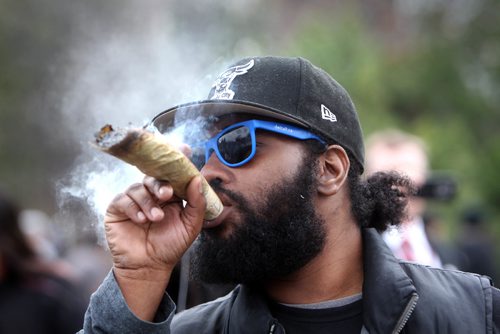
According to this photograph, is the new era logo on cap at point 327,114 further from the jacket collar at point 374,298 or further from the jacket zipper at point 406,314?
the jacket zipper at point 406,314

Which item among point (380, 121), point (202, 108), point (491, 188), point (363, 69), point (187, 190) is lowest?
point (491, 188)

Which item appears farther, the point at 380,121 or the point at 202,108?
the point at 380,121

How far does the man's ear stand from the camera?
2.95m

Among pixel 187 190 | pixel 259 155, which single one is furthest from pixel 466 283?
pixel 187 190

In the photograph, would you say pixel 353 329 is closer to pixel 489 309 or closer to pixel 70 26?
pixel 489 309

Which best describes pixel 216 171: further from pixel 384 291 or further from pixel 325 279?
pixel 384 291

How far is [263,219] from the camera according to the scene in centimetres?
280

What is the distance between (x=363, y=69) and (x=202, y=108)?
537 inches

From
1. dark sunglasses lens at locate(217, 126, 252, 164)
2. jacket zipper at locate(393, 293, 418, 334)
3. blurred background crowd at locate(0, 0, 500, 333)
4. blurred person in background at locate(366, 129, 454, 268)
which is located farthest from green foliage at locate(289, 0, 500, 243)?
jacket zipper at locate(393, 293, 418, 334)

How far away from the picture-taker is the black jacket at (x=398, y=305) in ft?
8.68

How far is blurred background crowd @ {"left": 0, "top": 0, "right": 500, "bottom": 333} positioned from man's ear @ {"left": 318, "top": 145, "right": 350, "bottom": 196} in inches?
23.8

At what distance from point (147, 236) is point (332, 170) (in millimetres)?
759

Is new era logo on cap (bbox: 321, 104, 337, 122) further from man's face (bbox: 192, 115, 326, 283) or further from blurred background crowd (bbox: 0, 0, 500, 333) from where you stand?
blurred background crowd (bbox: 0, 0, 500, 333)

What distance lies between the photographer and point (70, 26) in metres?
16.2
